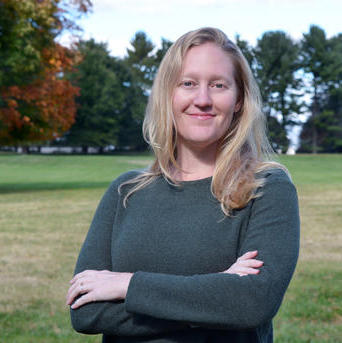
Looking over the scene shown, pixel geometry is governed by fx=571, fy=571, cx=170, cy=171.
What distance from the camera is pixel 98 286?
215 centimetres

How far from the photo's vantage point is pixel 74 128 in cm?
6269

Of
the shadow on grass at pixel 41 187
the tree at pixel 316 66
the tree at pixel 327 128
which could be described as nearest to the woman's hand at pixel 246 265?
the shadow on grass at pixel 41 187

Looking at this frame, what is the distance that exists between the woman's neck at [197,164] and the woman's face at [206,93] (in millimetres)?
52

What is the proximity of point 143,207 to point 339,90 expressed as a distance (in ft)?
173

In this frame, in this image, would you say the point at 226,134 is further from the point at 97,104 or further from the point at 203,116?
the point at 97,104

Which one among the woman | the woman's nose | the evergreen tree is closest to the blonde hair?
the woman

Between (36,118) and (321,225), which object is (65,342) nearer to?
(321,225)

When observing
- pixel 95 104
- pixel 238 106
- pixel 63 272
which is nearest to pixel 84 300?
pixel 238 106

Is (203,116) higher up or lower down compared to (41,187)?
higher up

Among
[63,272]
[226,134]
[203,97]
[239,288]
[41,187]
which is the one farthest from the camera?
[41,187]

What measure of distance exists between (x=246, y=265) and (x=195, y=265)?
0.62ft

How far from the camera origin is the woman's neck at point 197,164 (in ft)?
7.47

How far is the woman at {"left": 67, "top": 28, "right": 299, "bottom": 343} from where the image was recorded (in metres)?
1.96

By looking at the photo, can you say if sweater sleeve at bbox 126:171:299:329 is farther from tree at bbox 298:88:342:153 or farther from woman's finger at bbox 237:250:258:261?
tree at bbox 298:88:342:153
